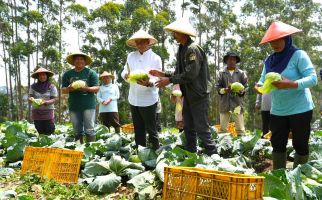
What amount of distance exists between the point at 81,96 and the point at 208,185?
12.3 ft

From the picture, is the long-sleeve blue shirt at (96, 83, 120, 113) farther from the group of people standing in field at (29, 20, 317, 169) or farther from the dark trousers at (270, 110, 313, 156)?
the dark trousers at (270, 110, 313, 156)

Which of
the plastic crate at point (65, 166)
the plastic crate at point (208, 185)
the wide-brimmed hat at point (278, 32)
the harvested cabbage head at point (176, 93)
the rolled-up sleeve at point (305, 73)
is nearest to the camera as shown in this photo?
the plastic crate at point (208, 185)

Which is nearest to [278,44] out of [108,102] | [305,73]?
[305,73]

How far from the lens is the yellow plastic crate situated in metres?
4.48

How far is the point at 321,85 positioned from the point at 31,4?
95.2ft

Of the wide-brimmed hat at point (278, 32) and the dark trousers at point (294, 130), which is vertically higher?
the wide-brimmed hat at point (278, 32)

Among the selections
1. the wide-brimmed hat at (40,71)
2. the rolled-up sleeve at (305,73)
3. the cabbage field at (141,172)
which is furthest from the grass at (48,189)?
the wide-brimmed hat at (40,71)

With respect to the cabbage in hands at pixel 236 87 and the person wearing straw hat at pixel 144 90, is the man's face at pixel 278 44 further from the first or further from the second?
the cabbage in hands at pixel 236 87

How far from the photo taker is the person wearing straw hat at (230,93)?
7184 millimetres

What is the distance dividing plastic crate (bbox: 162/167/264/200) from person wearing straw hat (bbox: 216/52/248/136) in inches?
167

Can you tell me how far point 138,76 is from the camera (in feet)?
17.2

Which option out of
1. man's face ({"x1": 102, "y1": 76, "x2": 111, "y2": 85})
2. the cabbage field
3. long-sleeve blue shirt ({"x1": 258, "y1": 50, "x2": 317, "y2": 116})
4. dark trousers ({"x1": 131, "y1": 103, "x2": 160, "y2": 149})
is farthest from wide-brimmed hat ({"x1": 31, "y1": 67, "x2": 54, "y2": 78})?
long-sleeve blue shirt ({"x1": 258, "y1": 50, "x2": 317, "y2": 116})

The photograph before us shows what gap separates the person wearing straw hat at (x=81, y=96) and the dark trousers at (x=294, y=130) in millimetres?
3018

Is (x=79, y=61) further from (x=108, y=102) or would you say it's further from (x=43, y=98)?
(x=108, y=102)
